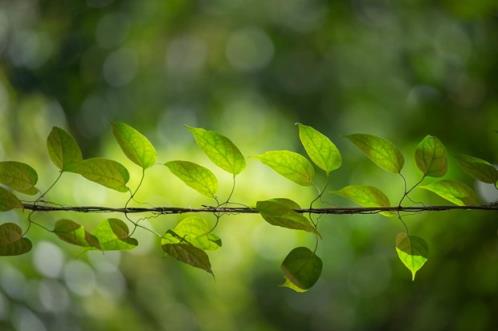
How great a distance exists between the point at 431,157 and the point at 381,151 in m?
0.03

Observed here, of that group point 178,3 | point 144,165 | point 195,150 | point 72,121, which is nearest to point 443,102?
point 195,150

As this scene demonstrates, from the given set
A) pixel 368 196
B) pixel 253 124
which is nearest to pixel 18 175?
pixel 368 196

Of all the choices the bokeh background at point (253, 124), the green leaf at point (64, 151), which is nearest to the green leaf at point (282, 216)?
the green leaf at point (64, 151)

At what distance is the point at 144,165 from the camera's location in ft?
1.47

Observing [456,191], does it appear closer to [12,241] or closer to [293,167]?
[293,167]

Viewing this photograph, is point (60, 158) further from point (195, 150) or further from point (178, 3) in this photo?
point (178, 3)

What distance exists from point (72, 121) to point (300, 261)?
297cm

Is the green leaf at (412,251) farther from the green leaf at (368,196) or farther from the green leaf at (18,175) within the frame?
the green leaf at (18,175)

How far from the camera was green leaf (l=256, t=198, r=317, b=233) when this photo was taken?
42 cm

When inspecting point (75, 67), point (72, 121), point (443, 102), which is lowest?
point (72, 121)

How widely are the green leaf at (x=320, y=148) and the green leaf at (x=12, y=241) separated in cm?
19

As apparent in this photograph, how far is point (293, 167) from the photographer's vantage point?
457 millimetres

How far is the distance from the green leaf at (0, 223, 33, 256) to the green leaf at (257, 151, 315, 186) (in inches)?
6.4

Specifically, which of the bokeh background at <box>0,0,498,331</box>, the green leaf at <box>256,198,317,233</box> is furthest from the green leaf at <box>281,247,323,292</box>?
the bokeh background at <box>0,0,498,331</box>
